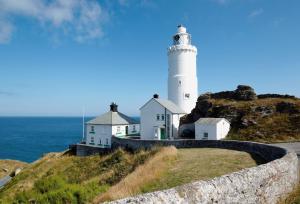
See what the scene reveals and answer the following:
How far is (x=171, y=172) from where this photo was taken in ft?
52.5

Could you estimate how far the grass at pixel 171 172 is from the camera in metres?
12.5

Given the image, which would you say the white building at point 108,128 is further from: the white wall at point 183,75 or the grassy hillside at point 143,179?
the grassy hillside at point 143,179

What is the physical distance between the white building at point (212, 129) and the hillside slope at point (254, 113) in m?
1.11

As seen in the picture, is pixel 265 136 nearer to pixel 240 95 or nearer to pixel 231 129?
pixel 231 129

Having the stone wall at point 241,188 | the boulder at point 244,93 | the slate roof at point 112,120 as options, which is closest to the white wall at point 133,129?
the slate roof at point 112,120

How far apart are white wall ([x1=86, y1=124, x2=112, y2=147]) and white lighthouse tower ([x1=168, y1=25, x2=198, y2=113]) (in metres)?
10.6

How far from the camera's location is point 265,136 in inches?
1309

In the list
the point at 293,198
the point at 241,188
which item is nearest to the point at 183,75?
the point at 293,198

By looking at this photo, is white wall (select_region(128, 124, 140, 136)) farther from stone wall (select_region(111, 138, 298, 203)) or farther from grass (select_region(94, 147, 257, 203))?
stone wall (select_region(111, 138, 298, 203))

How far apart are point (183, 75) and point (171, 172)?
2912cm

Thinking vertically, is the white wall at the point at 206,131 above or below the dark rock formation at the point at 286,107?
below

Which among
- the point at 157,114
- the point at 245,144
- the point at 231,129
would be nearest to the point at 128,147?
the point at 157,114

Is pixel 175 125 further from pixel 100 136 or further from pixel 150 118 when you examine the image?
pixel 100 136

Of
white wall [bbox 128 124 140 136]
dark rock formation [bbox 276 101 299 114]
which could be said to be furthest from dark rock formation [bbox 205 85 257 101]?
white wall [bbox 128 124 140 136]
